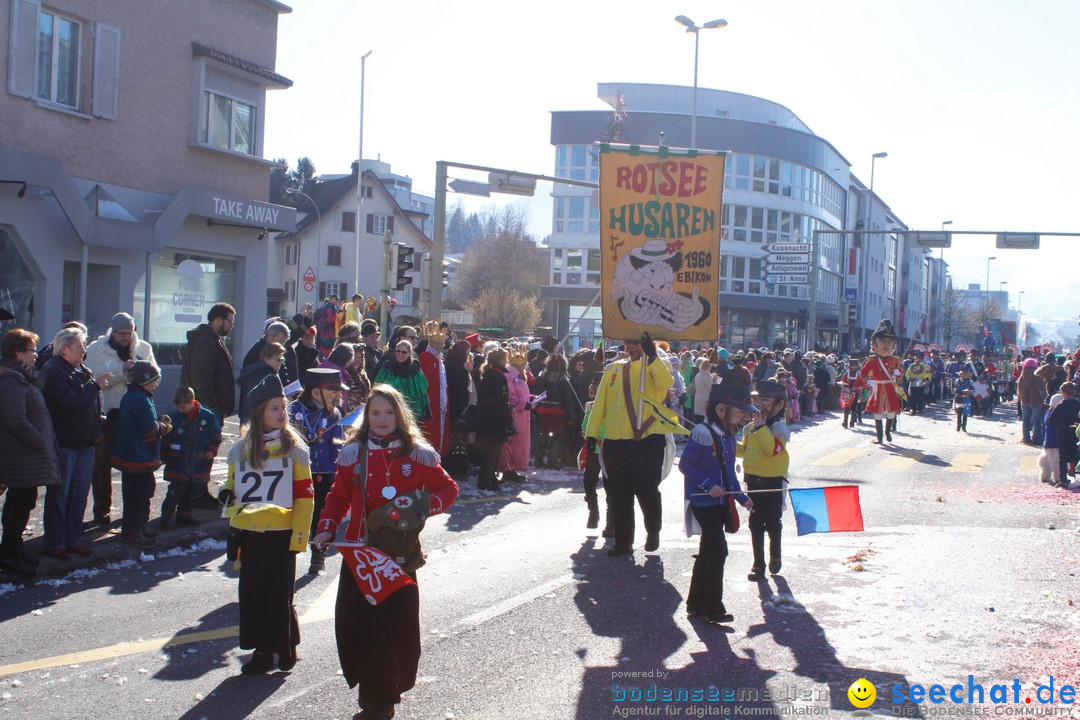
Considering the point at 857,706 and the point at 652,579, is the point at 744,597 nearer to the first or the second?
the point at 652,579

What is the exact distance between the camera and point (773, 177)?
195 ft

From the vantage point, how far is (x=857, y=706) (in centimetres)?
515

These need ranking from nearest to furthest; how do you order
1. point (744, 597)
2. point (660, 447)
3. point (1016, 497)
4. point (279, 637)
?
1. point (279, 637)
2. point (744, 597)
3. point (660, 447)
4. point (1016, 497)

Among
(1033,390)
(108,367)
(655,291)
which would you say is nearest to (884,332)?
(1033,390)

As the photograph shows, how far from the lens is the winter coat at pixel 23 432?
7.03 meters

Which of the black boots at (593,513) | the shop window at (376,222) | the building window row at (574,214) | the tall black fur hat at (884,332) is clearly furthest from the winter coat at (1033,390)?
the shop window at (376,222)

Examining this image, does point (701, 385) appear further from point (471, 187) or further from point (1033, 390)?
point (1033, 390)

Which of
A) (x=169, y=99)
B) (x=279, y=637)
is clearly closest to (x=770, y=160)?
(x=169, y=99)

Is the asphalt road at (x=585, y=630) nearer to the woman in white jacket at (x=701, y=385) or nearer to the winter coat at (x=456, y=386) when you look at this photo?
the winter coat at (x=456, y=386)

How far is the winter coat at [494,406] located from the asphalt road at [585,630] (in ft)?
6.01

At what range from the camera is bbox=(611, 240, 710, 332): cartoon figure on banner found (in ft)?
28.9

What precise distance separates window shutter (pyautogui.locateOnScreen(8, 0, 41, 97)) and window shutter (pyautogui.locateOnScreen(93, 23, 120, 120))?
1.02 m

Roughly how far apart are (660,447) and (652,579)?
46.0 inches

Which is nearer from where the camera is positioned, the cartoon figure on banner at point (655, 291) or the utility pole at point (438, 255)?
the cartoon figure on banner at point (655, 291)
